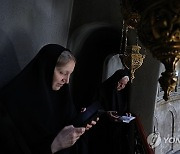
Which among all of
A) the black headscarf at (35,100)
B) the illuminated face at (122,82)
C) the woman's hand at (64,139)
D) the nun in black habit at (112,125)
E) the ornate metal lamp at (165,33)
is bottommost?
the nun in black habit at (112,125)

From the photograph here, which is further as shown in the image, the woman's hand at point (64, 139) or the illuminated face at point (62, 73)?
the illuminated face at point (62, 73)

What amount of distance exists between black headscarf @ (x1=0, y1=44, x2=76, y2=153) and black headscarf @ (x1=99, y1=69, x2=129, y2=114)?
66.5 inches

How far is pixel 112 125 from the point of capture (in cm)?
270

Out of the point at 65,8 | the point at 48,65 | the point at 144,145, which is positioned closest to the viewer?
the point at 48,65

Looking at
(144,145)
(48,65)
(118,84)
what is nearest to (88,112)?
(48,65)

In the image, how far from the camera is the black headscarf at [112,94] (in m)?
3.02

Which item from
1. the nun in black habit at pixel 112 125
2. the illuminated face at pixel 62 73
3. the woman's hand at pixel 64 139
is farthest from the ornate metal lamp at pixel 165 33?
the nun in black habit at pixel 112 125

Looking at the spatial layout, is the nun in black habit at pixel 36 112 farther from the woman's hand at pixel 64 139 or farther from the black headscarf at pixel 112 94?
the black headscarf at pixel 112 94

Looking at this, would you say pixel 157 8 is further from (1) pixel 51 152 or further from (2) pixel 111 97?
(2) pixel 111 97

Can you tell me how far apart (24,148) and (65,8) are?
4.92ft

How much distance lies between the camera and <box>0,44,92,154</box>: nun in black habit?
1.14 m

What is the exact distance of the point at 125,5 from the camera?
50 cm

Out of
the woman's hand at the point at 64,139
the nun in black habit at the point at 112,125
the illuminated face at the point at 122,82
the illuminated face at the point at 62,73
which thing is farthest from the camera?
the illuminated face at the point at 122,82

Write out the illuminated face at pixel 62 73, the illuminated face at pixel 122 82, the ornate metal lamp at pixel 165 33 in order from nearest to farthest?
1. the ornate metal lamp at pixel 165 33
2. the illuminated face at pixel 62 73
3. the illuminated face at pixel 122 82
